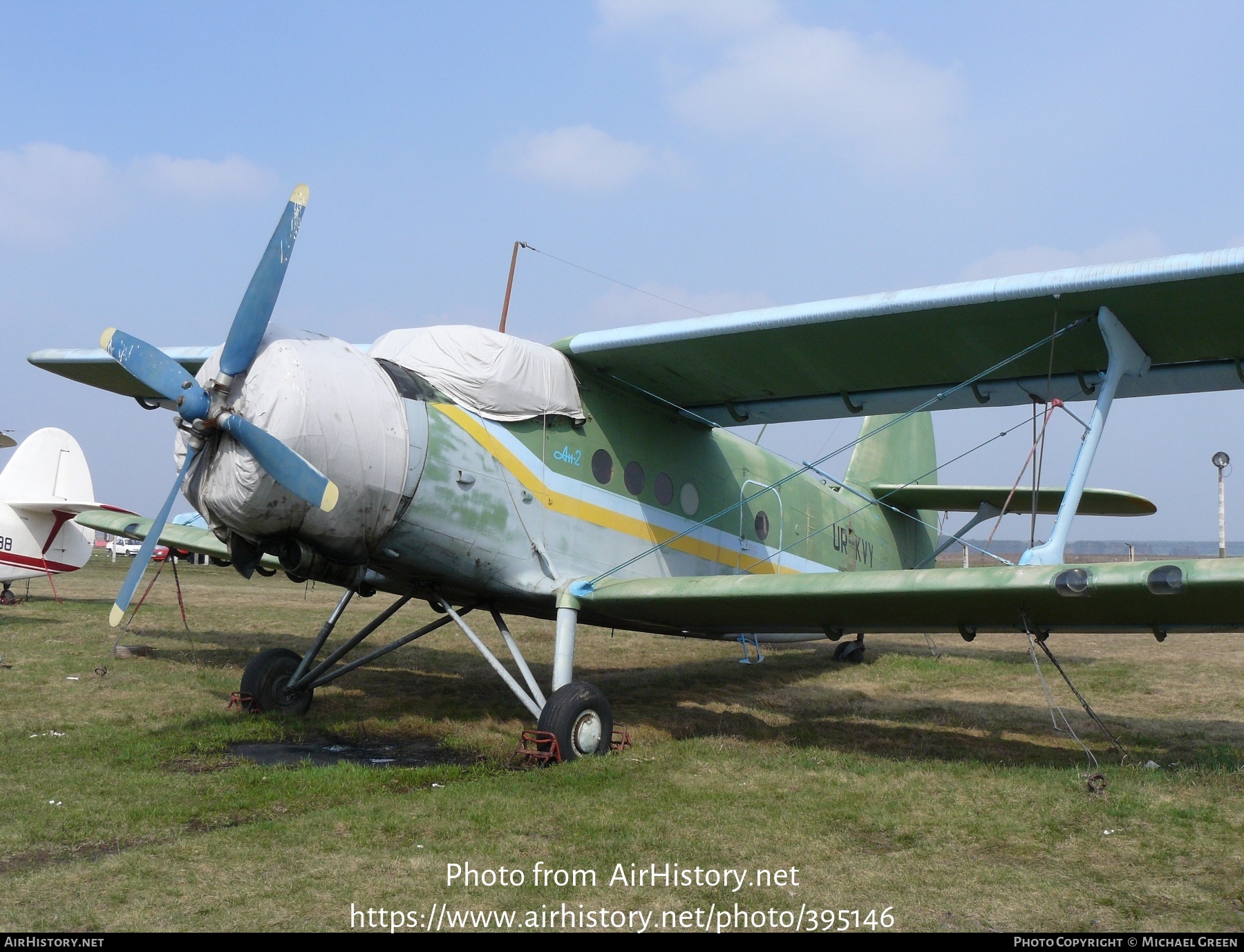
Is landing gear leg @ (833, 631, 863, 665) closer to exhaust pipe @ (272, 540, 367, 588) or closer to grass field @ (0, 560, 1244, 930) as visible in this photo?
grass field @ (0, 560, 1244, 930)

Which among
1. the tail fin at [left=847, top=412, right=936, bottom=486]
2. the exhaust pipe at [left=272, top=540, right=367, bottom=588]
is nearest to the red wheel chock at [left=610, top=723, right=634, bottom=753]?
the exhaust pipe at [left=272, top=540, right=367, bottom=588]

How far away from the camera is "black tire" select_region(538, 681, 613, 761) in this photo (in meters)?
6.78

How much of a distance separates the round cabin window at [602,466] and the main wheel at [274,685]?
11.1 ft

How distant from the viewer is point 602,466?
28.0ft

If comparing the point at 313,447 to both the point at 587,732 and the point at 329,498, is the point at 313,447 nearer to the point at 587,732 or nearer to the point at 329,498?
the point at 329,498

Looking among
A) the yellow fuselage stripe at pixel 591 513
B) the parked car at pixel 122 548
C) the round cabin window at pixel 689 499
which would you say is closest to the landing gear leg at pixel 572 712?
the yellow fuselage stripe at pixel 591 513

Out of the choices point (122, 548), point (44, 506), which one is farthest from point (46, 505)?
point (122, 548)

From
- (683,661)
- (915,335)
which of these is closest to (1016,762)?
(915,335)

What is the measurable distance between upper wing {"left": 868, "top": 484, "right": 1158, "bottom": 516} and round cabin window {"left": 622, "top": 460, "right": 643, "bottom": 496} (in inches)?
133

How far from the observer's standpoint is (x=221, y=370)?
618 cm

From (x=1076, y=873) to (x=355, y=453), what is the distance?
4.85m

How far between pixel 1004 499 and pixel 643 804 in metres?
9.33

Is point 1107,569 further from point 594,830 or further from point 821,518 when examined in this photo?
point 821,518

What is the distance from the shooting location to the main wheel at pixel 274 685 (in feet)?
28.2
